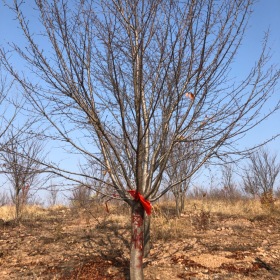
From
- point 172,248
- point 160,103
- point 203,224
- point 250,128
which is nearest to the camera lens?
point 250,128

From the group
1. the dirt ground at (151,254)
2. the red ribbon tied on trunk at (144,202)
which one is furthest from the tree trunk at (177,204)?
the red ribbon tied on trunk at (144,202)

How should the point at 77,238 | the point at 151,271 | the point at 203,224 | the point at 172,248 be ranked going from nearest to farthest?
the point at 151,271 → the point at 172,248 → the point at 77,238 → the point at 203,224

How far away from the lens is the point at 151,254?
19.6ft

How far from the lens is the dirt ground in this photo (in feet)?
16.0

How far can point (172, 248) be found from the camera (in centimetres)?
625

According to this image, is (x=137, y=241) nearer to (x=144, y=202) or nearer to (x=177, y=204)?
(x=144, y=202)

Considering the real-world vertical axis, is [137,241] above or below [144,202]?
below

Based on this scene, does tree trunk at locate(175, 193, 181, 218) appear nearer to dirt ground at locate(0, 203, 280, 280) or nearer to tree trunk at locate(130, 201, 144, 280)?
dirt ground at locate(0, 203, 280, 280)

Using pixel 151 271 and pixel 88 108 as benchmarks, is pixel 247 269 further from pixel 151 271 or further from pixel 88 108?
pixel 88 108

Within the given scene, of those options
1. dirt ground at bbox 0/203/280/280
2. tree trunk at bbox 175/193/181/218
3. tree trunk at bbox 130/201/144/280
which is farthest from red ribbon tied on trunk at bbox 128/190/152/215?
tree trunk at bbox 175/193/181/218

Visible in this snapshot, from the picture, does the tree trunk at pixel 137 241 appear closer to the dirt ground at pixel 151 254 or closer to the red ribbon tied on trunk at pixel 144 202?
the red ribbon tied on trunk at pixel 144 202

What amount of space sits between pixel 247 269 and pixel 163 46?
340 cm

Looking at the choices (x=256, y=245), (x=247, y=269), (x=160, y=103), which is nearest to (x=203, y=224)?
(x=256, y=245)

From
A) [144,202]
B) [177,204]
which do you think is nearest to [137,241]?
[144,202]
